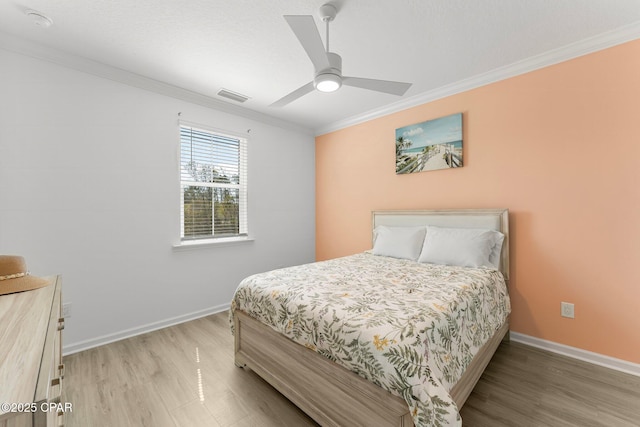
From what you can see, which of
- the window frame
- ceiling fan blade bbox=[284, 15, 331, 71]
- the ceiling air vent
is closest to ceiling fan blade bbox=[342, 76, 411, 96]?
ceiling fan blade bbox=[284, 15, 331, 71]

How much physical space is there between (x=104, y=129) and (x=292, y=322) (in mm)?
2497

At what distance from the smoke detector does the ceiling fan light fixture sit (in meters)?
1.96

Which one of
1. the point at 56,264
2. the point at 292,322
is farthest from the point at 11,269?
the point at 292,322

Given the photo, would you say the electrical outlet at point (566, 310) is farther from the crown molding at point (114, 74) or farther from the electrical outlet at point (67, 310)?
the electrical outlet at point (67, 310)

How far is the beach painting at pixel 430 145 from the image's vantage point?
9.60 ft

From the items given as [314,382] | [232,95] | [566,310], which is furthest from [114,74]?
[566,310]

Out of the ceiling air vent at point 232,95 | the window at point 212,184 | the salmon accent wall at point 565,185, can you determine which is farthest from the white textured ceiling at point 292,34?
the window at point 212,184

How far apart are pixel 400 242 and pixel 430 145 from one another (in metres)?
1.17

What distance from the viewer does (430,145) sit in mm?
3111

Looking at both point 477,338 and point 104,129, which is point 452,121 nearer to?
point 477,338

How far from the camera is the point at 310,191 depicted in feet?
14.6

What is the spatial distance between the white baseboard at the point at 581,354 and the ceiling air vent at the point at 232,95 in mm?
3761

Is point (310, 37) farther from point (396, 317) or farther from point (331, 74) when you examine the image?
point (396, 317)

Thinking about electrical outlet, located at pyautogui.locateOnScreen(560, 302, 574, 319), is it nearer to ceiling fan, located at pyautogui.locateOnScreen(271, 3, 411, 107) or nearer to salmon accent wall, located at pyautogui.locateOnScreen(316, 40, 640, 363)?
salmon accent wall, located at pyautogui.locateOnScreen(316, 40, 640, 363)
